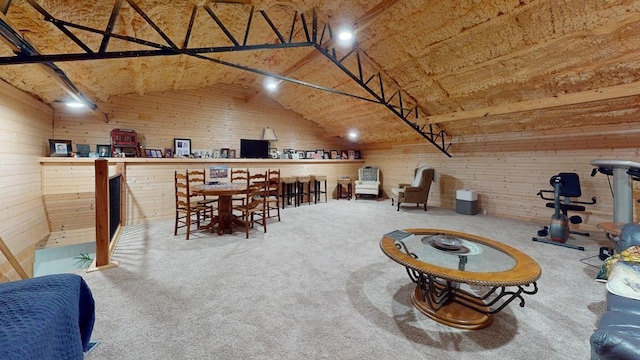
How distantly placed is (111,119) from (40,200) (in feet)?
5.88

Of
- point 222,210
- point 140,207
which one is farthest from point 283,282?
point 140,207

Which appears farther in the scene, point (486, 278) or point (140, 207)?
point (140, 207)

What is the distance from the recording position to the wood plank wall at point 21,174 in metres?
3.01

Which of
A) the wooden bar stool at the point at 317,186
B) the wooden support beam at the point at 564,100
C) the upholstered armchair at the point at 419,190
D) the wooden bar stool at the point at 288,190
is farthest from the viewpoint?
the wooden bar stool at the point at 317,186

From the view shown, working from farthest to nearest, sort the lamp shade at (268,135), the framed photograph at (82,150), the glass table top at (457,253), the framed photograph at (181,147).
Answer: the lamp shade at (268,135) < the framed photograph at (181,147) < the framed photograph at (82,150) < the glass table top at (457,253)

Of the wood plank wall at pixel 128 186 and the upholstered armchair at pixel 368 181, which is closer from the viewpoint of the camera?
the wood plank wall at pixel 128 186

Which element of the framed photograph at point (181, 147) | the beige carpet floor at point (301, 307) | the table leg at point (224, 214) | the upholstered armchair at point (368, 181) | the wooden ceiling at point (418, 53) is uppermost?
the wooden ceiling at point (418, 53)

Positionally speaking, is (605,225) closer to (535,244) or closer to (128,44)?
(535,244)

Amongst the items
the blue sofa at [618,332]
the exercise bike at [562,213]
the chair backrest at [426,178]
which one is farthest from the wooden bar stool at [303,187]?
the blue sofa at [618,332]

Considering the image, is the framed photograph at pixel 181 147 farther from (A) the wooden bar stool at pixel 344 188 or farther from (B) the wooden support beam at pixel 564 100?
(B) the wooden support beam at pixel 564 100

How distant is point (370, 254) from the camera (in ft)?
10.8

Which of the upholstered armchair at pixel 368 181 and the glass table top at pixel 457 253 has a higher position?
the upholstered armchair at pixel 368 181

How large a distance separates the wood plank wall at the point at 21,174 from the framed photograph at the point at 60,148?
75 millimetres

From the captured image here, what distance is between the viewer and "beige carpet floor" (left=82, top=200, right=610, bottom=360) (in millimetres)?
1672
